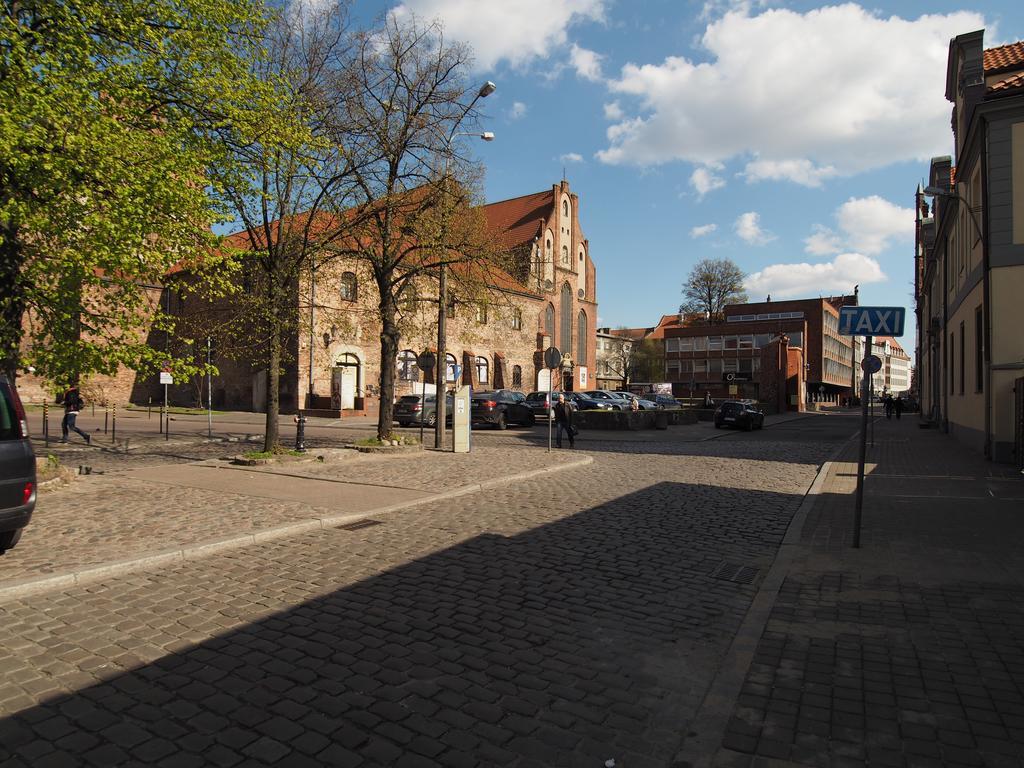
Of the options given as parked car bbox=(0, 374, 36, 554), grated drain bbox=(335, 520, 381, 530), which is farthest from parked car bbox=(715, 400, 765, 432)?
parked car bbox=(0, 374, 36, 554)

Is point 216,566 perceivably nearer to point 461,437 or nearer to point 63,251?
point 63,251

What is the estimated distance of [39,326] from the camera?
33.5 ft

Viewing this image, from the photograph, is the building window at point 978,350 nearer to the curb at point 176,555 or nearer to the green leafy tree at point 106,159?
the curb at point 176,555

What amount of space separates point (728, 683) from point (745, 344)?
78.4 m

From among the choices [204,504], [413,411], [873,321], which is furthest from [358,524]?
[413,411]

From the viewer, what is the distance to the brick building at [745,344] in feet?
250

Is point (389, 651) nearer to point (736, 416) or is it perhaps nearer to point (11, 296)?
point (11, 296)

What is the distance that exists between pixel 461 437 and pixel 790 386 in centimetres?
4977

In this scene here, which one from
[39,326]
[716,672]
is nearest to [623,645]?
[716,672]

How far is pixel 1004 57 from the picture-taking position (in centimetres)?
1914

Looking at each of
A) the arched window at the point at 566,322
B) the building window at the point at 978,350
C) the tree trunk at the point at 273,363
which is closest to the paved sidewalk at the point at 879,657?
the tree trunk at the point at 273,363

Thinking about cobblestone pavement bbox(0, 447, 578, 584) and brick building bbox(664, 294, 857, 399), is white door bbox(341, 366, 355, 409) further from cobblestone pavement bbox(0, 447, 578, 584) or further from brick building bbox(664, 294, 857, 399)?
brick building bbox(664, 294, 857, 399)

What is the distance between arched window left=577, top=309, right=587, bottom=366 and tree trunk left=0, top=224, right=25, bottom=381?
58736mm

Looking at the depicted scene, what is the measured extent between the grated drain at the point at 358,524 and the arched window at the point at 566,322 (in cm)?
5589
